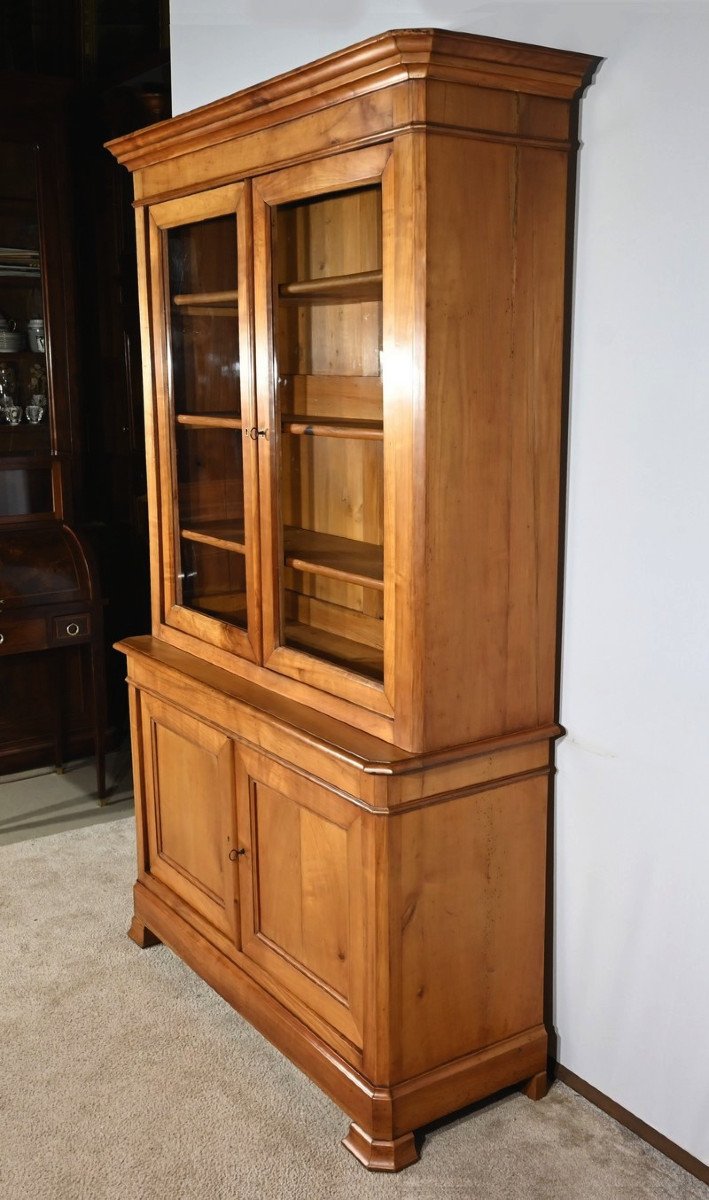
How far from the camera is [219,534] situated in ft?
8.34

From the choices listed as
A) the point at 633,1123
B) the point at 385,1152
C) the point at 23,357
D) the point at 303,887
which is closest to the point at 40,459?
the point at 23,357

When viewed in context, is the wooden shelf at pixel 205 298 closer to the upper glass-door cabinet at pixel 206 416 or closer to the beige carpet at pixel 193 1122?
the upper glass-door cabinet at pixel 206 416

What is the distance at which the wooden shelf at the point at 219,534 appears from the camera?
244 centimetres

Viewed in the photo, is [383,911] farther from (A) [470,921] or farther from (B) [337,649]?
(B) [337,649]

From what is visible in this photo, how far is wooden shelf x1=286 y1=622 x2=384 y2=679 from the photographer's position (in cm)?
209

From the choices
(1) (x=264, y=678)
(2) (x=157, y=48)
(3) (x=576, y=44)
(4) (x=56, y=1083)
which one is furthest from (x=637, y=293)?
(2) (x=157, y=48)

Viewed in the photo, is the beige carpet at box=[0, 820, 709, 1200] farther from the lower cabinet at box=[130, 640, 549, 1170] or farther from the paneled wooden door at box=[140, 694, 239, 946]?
the paneled wooden door at box=[140, 694, 239, 946]

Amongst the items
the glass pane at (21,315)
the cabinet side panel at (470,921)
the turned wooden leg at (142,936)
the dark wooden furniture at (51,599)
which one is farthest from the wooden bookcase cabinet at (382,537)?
the glass pane at (21,315)

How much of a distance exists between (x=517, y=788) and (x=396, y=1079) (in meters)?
0.57

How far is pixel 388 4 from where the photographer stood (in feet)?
7.28

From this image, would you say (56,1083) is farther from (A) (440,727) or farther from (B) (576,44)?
(B) (576,44)

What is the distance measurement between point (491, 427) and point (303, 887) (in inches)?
38.1

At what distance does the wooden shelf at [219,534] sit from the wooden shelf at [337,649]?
24 cm

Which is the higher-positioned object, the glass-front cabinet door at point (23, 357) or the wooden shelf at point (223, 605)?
the glass-front cabinet door at point (23, 357)
